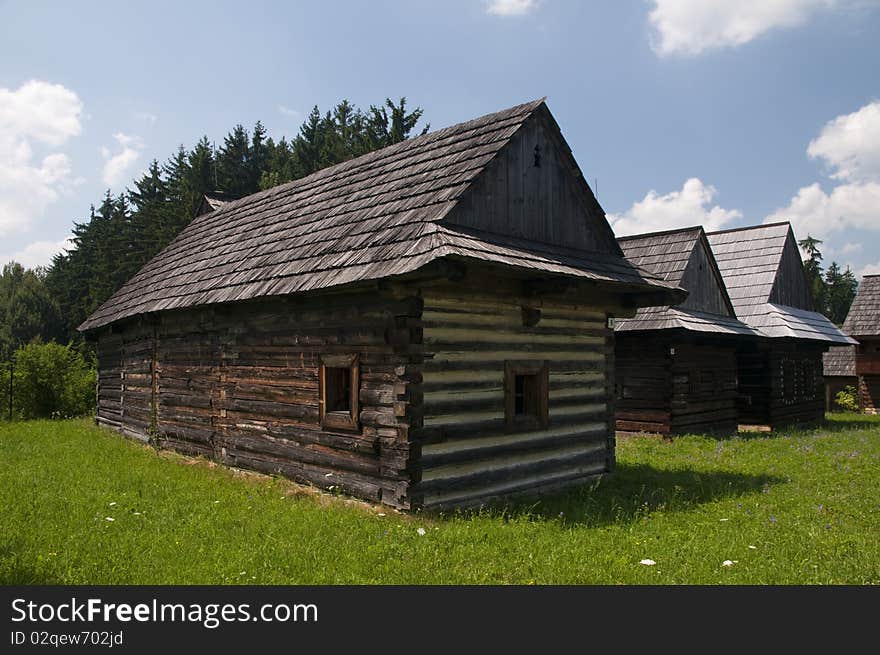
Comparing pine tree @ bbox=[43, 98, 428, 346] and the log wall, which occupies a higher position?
pine tree @ bbox=[43, 98, 428, 346]

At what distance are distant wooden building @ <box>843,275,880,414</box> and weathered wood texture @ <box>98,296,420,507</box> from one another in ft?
88.4

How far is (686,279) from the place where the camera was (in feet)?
55.7

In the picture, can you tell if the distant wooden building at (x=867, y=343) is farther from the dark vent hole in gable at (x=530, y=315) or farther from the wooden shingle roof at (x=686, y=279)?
the dark vent hole in gable at (x=530, y=315)

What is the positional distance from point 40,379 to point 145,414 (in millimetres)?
9090

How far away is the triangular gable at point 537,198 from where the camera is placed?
8.69 meters

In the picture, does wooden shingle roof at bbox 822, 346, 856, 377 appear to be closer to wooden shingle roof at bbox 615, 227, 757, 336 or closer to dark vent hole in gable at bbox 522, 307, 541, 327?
wooden shingle roof at bbox 615, 227, 757, 336

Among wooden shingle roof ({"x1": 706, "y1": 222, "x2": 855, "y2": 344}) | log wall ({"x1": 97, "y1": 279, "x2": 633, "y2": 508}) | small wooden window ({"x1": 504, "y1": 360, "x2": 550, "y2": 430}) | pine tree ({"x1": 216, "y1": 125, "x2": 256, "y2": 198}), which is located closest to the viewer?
log wall ({"x1": 97, "y1": 279, "x2": 633, "y2": 508})

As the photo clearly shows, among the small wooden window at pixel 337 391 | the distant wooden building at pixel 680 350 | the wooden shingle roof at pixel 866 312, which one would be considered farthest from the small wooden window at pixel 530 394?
the wooden shingle roof at pixel 866 312

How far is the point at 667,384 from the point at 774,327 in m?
5.45

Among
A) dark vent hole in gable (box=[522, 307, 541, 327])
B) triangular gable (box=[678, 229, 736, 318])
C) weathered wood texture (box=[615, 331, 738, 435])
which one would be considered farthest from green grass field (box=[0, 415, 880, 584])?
triangular gable (box=[678, 229, 736, 318])

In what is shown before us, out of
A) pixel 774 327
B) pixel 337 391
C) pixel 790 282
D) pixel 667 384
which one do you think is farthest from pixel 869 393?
pixel 337 391

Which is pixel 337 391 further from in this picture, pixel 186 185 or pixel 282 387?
pixel 186 185

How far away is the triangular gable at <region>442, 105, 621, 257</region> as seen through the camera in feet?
28.5

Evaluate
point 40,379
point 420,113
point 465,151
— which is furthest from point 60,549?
point 420,113
